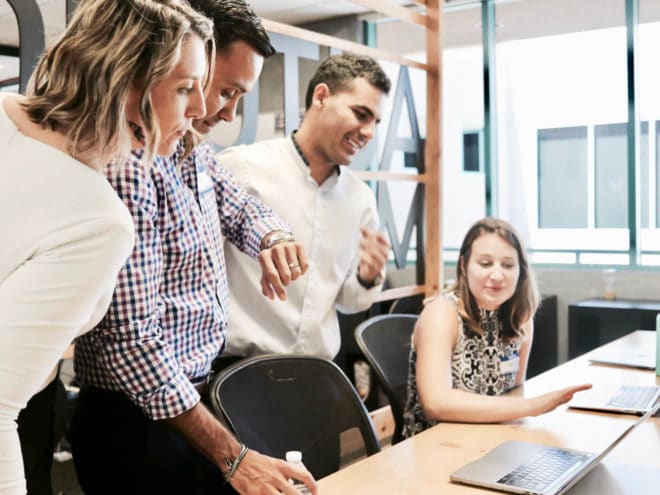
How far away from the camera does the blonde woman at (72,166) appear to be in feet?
2.95

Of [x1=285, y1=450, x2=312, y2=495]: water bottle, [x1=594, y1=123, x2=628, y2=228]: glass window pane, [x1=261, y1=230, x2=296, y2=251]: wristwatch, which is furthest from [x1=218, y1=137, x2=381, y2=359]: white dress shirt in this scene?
[x1=594, y1=123, x2=628, y2=228]: glass window pane

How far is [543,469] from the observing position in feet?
4.72

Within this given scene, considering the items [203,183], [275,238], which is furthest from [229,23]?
[275,238]

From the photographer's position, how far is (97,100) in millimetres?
961

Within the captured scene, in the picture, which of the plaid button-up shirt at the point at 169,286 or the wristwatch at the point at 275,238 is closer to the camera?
the plaid button-up shirt at the point at 169,286

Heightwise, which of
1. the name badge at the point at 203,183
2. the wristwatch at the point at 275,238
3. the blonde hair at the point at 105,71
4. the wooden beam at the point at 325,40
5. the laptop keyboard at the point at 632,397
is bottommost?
the laptop keyboard at the point at 632,397

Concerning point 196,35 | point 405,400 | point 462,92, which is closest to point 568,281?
point 462,92

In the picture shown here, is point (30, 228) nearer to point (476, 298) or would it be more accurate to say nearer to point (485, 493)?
point (485, 493)

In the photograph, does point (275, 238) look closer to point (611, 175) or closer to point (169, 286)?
point (169, 286)

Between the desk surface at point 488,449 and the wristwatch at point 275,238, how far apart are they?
0.50m

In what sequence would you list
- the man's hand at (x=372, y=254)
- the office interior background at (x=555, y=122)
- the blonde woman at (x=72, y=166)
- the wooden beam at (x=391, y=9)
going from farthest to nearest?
1. the office interior background at (x=555, y=122)
2. the wooden beam at (x=391, y=9)
3. the man's hand at (x=372, y=254)
4. the blonde woman at (x=72, y=166)

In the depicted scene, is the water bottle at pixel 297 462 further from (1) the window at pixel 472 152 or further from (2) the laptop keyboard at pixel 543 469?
A: (1) the window at pixel 472 152

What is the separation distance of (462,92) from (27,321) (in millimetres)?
5690

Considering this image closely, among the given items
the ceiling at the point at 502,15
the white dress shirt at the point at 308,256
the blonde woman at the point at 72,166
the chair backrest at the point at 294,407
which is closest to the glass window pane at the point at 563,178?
the ceiling at the point at 502,15
